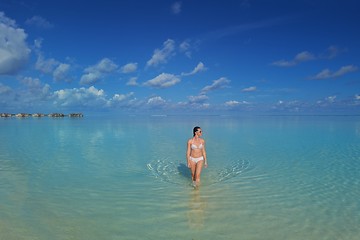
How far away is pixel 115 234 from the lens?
627cm

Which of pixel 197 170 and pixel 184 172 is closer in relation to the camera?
pixel 197 170

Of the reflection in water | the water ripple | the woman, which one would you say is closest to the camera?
the reflection in water

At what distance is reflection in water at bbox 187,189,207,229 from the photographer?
679cm

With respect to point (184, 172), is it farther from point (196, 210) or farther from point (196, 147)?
point (196, 210)

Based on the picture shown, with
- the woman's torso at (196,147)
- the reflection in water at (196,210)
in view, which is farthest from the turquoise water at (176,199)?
the woman's torso at (196,147)

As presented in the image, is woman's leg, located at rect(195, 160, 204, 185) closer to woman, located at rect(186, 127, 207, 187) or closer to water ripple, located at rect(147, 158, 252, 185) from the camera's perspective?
woman, located at rect(186, 127, 207, 187)

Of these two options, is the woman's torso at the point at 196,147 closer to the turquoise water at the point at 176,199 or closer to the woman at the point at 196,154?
the woman at the point at 196,154

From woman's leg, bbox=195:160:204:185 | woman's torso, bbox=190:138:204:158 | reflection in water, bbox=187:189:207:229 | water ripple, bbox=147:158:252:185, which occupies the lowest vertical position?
reflection in water, bbox=187:189:207:229

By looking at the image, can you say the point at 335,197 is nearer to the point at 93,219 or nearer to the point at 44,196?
the point at 93,219

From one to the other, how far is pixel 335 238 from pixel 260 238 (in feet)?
5.13

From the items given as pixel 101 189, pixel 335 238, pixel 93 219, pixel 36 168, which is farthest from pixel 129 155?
pixel 335 238

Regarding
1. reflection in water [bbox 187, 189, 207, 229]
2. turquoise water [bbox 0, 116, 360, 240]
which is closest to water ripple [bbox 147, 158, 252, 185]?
turquoise water [bbox 0, 116, 360, 240]

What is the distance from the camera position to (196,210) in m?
7.66

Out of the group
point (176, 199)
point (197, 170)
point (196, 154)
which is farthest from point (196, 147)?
point (176, 199)
